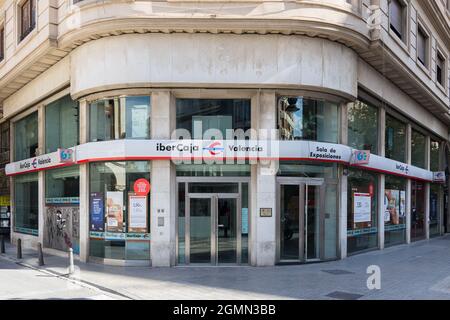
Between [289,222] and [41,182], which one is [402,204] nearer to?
[289,222]

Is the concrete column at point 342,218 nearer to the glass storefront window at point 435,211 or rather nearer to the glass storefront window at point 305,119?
the glass storefront window at point 305,119

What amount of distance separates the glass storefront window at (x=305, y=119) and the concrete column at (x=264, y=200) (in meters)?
0.45

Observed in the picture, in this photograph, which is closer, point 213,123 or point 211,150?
point 211,150

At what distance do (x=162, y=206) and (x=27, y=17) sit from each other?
1088 centimetres

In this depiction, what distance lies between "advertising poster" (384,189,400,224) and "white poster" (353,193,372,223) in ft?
6.65

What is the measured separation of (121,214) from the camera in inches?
519

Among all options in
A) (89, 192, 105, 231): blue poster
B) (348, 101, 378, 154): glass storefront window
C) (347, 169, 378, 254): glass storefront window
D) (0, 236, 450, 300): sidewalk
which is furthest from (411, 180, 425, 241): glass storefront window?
(89, 192, 105, 231): blue poster

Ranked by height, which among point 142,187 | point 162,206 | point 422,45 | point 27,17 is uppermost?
point 27,17

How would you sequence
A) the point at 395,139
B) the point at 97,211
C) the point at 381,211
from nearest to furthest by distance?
the point at 97,211
the point at 381,211
the point at 395,139

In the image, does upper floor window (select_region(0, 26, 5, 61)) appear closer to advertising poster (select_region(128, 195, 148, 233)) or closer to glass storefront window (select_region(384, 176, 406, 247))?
advertising poster (select_region(128, 195, 148, 233))

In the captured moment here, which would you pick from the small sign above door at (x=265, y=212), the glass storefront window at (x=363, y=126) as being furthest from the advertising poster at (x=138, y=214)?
the glass storefront window at (x=363, y=126)

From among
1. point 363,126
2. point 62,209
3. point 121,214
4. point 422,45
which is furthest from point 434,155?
point 62,209

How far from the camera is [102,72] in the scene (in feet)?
43.0

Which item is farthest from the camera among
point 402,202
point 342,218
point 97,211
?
point 402,202
